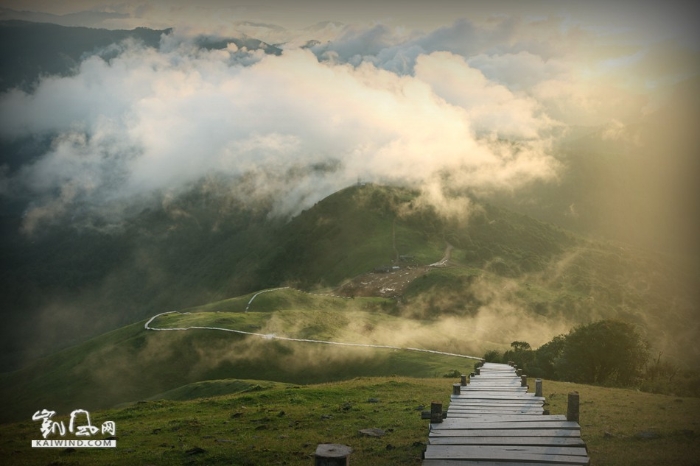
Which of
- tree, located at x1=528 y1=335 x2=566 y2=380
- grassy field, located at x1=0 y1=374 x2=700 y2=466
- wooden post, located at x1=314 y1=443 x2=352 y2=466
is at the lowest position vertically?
grassy field, located at x1=0 y1=374 x2=700 y2=466

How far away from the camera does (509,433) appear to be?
76.0 ft

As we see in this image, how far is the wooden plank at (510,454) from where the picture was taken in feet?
65.2

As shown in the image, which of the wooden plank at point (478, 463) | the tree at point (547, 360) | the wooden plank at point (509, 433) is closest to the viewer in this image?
the wooden plank at point (478, 463)

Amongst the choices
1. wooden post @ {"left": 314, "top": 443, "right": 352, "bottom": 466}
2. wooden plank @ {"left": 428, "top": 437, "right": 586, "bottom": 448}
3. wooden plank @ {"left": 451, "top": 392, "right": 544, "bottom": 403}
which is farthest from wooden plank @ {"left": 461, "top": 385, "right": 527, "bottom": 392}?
wooden post @ {"left": 314, "top": 443, "right": 352, "bottom": 466}

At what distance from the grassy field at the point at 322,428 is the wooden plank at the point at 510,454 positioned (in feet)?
15.5

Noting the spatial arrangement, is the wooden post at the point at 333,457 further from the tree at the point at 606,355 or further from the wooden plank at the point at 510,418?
the tree at the point at 606,355

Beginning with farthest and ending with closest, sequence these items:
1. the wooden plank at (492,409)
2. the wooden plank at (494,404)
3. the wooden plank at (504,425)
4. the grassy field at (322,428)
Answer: the wooden plank at (494,404), the grassy field at (322,428), the wooden plank at (492,409), the wooden plank at (504,425)

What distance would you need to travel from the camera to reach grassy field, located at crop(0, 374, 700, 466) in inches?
1119

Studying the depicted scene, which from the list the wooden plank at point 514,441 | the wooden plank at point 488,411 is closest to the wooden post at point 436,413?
the wooden plank at point 514,441

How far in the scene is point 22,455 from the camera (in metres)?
36.2

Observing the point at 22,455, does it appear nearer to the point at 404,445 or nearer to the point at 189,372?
the point at 404,445

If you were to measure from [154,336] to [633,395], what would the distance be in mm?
105172

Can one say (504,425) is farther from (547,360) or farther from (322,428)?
(547,360)

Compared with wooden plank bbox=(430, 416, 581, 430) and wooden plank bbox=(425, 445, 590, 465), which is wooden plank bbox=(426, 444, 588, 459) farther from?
wooden plank bbox=(430, 416, 581, 430)
